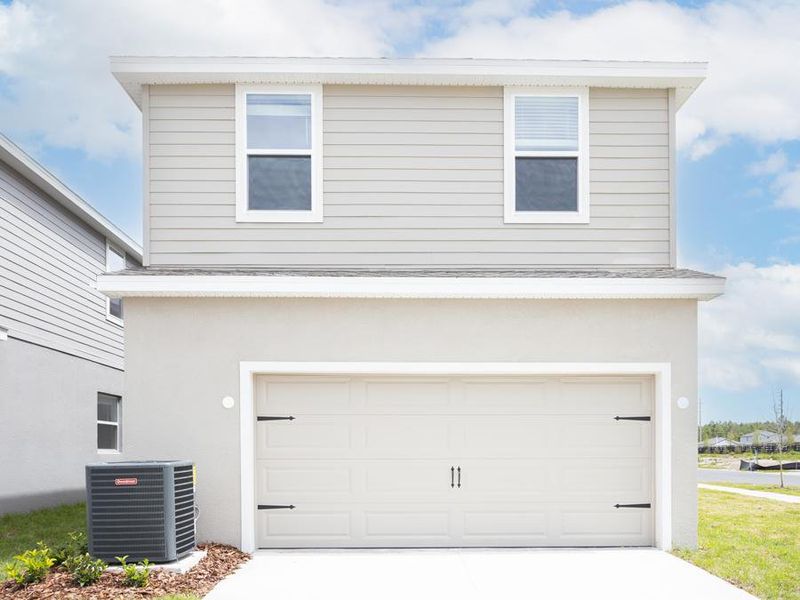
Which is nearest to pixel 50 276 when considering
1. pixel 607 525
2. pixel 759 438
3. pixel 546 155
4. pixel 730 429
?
pixel 546 155

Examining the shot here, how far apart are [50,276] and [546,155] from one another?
31.6 feet

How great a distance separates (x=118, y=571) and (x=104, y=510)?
637mm

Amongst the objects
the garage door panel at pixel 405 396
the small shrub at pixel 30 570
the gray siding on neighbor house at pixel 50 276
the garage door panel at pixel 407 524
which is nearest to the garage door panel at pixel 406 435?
the garage door panel at pixel 405 396

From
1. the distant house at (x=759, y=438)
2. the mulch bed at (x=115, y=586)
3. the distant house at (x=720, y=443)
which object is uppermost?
the mulch bed at (x=115, y=586)

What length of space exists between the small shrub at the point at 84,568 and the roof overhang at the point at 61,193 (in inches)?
293

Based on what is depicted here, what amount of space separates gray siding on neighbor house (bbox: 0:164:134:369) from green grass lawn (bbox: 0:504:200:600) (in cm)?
286

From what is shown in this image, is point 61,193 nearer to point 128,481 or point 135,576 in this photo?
point 128,481

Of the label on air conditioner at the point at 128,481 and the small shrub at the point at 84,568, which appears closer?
the small shrub at the point at 84,568

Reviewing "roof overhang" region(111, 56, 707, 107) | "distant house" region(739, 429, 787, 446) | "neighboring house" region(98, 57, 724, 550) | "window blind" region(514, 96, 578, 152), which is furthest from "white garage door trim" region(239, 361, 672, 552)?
"distant house" region(739, 429, 787, 446)

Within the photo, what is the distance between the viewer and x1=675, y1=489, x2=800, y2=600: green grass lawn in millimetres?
8102

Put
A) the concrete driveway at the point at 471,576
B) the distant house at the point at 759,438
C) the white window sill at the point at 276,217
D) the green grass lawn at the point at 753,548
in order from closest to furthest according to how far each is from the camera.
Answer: the concrete driveway at the point at 471,576
the green grass lawn at the point at 753,548
the white window sill at the point at 276,217
the distant house at the point at 759,438

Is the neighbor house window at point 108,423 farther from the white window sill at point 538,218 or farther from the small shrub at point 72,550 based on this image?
the white window sill at point 538,218

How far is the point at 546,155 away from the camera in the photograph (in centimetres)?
1042

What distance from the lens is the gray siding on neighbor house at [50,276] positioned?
13.7 meters
